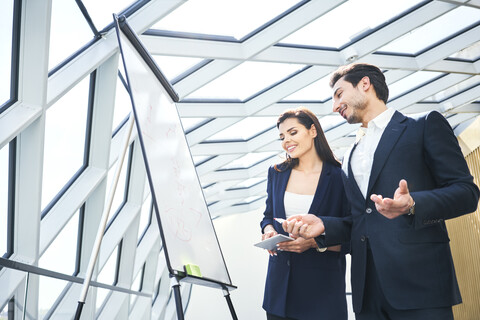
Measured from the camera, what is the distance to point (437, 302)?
82.9 inches

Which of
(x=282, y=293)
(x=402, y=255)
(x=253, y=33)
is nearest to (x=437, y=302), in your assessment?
(x=402, y=255)

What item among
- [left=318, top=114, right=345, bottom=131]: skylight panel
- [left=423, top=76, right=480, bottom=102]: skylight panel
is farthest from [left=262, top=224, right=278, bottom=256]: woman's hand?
[left=423, top=76, right=480, bottom=102]: skylight panel

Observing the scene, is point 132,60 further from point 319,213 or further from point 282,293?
point 282,293

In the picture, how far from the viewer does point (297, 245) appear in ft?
9.28

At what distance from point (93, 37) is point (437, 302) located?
5258 mm

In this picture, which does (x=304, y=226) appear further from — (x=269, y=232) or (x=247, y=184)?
(x=247, y=184)

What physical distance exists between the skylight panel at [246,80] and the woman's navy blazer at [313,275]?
6.02 m

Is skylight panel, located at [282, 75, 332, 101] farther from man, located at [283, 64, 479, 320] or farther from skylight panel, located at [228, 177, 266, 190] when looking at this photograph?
man, located at [283, 64, 479, 320]

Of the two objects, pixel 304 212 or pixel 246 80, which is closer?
pixel 304 212

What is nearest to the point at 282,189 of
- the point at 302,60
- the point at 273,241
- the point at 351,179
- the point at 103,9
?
the point at 273,241

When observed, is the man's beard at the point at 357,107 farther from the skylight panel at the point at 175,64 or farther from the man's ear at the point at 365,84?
the skylight panel at the point at 175,64

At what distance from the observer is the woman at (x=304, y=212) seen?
2.81 metres

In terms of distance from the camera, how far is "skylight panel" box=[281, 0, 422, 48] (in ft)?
26.3

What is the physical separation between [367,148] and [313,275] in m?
0.89
